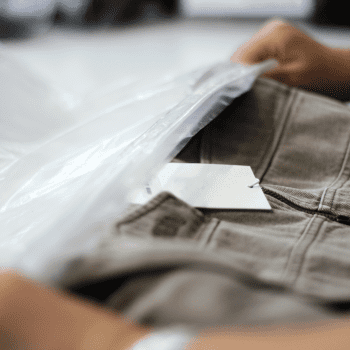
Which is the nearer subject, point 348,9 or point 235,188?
point 235,188

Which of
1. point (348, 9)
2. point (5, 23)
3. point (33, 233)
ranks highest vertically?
point (348, 9)

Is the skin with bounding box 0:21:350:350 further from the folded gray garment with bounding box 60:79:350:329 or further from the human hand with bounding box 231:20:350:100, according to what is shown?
the human hand with bounding box 231:20:350:100

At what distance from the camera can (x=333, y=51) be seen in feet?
2.45

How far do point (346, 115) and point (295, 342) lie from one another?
1.54 feet

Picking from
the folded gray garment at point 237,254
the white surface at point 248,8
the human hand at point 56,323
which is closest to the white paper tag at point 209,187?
the folded gray garment at point 237,254

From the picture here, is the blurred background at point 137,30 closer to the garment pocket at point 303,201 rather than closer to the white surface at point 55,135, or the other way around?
the white surface at point 55,135

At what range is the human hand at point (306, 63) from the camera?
0.72 m

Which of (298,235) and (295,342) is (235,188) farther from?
(295,342)

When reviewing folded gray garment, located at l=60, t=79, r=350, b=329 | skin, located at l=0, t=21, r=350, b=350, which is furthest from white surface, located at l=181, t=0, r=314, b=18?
skin, located at l=0, t=21, r=350, b=350

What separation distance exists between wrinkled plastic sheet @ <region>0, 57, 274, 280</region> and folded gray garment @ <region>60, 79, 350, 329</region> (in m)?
0.03

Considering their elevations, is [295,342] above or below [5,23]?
below

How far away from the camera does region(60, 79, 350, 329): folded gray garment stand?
241 mm

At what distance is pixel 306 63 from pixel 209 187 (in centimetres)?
46

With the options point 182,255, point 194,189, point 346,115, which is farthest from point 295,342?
point 346,115
